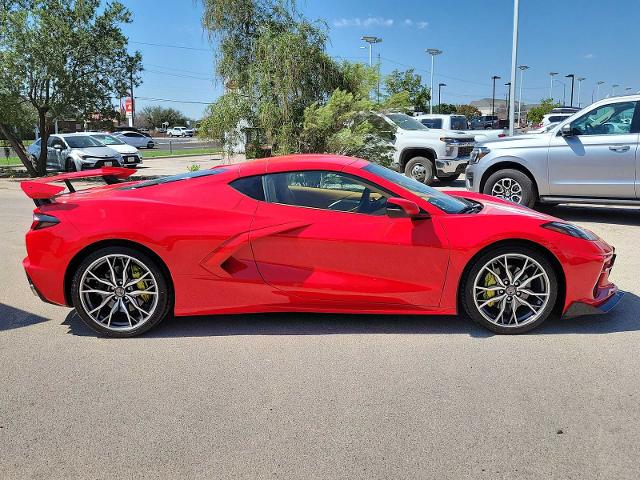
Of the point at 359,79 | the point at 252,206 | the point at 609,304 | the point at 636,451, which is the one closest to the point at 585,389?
the point at 636,451

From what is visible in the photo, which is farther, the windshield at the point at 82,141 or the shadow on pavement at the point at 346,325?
the windshield at the point at 82,141

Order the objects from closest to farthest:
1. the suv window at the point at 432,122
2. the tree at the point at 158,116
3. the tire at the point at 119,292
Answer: the tire at the point at 119,292
the suv window at the point at 432,122
the tree at the point at 158,116

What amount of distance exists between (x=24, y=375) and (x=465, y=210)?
3.38m

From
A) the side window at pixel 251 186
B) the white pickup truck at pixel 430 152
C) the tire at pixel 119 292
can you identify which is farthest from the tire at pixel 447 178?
the tire at pixel 119 292

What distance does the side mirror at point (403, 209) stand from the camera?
4.23 metres

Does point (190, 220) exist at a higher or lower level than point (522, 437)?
higher

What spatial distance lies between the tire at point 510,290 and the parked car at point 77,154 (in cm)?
1640

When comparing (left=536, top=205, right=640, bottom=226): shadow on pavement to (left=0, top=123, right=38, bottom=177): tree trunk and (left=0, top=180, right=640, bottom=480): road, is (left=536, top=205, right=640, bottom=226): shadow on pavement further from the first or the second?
(left=0, top=123, right=38, bottom=177): tree trunk

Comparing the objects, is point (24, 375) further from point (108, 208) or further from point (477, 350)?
point (477, 350)

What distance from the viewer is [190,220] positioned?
4.37 meters

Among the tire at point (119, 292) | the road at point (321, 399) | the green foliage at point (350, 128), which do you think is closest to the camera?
the road at point (321, 399)

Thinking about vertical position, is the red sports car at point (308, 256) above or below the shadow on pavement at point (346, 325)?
above

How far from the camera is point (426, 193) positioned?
4.67 metres

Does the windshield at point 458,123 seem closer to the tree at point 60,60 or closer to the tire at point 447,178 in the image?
the tire at point 447,178
